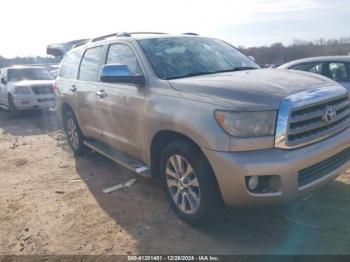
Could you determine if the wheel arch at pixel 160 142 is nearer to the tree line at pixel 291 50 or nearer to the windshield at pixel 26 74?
the windshield at pixel 26 74

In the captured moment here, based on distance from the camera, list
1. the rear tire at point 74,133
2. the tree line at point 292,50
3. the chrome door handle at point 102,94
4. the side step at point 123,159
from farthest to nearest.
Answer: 1. the tree line at point 292,50
2. the rear tire at point 74,133
3. the chrome door handle at point 102,94
4. the side step at point 123,159

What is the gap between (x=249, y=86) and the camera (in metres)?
3.52

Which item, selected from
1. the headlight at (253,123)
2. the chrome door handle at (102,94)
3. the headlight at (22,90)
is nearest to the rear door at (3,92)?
the headlight at (22,90)

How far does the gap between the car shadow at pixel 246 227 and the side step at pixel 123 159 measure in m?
0.46

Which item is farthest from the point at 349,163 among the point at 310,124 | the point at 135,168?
the point at 135,168

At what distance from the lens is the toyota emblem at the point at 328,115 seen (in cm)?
355

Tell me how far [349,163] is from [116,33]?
11.5 feet

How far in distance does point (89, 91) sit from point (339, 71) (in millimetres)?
4849

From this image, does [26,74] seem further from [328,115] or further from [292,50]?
[292,50]

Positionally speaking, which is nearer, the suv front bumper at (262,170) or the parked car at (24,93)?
the suv front bumper at (262,170)

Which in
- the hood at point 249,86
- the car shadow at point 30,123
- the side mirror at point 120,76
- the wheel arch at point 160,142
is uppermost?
the side mirror at point 120,76

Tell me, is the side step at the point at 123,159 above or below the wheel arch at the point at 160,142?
below

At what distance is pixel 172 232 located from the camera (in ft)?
12.7

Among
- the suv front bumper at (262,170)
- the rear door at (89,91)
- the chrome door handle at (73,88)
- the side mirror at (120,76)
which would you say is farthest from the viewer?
the chrome door handle at (73,88)
